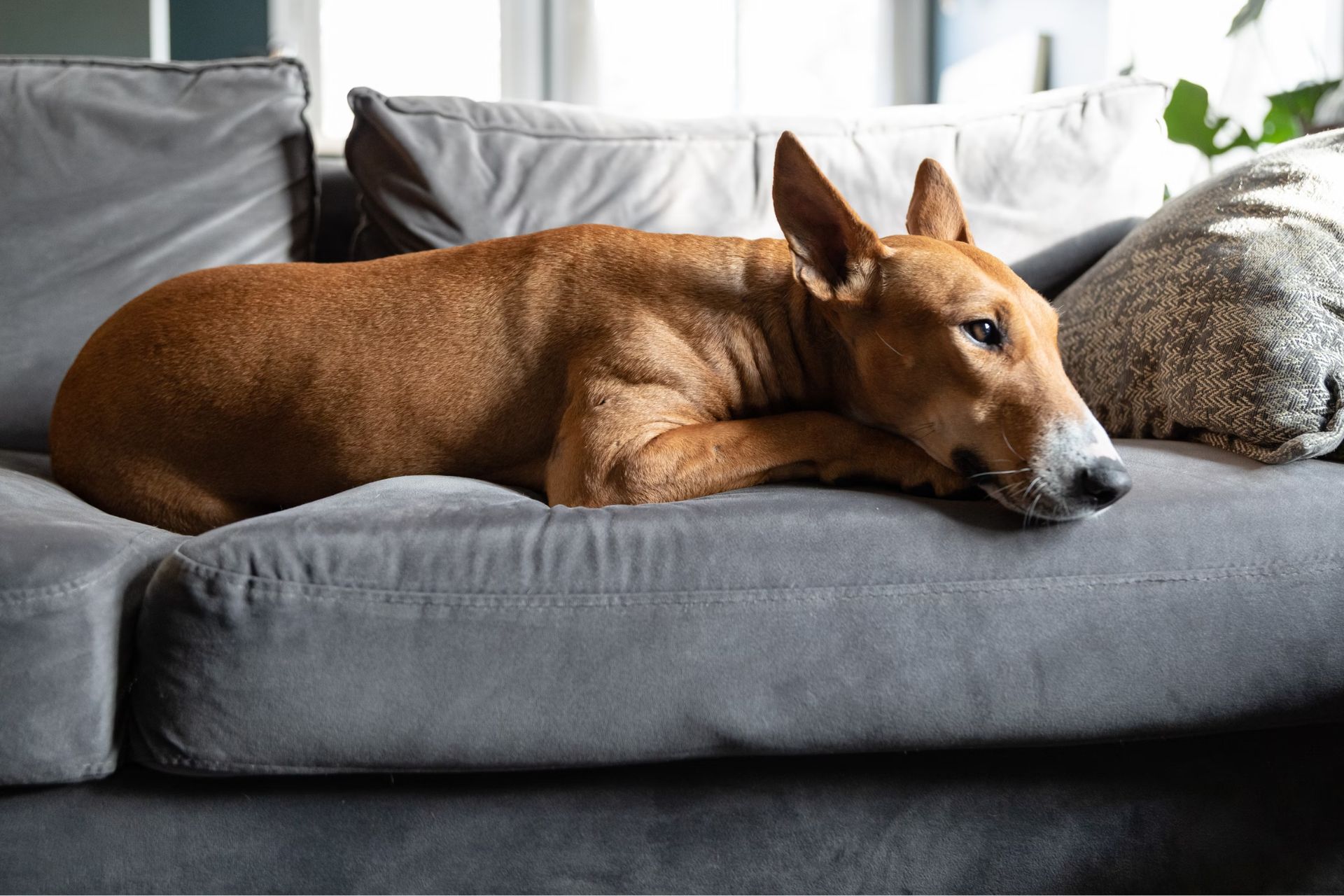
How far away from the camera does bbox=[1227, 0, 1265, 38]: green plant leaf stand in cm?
324

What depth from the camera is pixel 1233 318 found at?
1.52m

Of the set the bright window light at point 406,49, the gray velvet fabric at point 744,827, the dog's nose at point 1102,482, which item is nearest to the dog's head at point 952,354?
the dog's nose at point 1102,482

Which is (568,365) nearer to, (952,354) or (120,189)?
(952,354)

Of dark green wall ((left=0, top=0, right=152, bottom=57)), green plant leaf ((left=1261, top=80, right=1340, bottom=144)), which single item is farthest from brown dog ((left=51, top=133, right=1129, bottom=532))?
Result: dark green wall ((left=0, top=0, right=152, bottom=57))

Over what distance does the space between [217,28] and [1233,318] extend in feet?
20.4

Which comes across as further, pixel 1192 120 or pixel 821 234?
→ pixel 1192 120

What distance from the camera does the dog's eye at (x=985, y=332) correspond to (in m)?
1.43

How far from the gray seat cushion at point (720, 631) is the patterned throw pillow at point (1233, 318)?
20 cm

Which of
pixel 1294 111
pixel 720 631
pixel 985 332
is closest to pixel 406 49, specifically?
pixel 1294 111

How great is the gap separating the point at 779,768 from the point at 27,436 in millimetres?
1876

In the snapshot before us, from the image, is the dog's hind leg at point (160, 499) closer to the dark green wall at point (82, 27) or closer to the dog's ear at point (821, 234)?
the dog's ear at point (821, 234)

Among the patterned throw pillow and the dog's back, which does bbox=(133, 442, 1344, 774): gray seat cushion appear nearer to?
the patterned throw pillow

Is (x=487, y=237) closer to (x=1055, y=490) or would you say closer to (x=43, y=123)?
(x=43, y=123)

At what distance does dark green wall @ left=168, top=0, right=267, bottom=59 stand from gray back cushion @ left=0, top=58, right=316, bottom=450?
4031 millimetres
